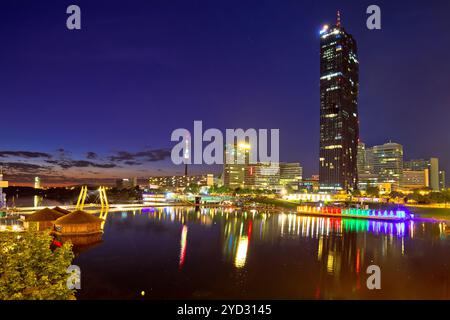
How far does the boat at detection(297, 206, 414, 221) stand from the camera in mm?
58469

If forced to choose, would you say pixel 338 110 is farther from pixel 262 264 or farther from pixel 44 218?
pixel 44 218

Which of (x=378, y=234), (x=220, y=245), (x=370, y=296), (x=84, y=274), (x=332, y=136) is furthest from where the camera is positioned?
(x=332, y=136)

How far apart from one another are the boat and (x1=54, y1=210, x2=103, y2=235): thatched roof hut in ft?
151

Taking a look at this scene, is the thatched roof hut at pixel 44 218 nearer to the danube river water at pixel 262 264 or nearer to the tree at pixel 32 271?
the danube river water at pixel 262 264

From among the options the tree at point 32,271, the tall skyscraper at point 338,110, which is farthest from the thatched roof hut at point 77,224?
the tall skyscraper at point 338,110

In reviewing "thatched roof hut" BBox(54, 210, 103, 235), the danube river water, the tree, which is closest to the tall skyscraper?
the danube river water

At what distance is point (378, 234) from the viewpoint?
1687 inches

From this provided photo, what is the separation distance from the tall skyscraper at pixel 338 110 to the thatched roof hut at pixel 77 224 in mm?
161353

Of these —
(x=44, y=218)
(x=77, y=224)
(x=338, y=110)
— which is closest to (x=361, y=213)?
(x=77, y=224)

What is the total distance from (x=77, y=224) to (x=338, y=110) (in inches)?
6788

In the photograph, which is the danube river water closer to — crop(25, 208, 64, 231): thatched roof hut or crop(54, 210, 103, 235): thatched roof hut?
crop(54, 210, 103, 235): thatched roof hut
